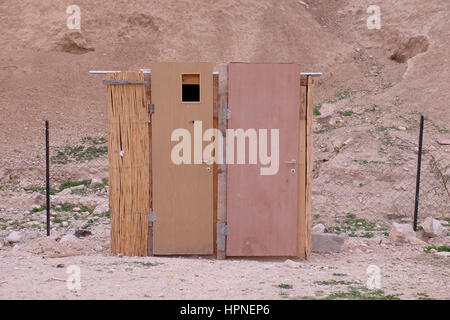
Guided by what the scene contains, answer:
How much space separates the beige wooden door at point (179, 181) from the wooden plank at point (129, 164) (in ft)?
0.47

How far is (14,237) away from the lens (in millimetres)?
7887

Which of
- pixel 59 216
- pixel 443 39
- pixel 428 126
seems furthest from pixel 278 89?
pixel 443 39

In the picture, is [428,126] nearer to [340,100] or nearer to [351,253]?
[340,100]

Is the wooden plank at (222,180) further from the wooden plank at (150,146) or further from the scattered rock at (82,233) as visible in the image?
the scattered rock at (82,233)

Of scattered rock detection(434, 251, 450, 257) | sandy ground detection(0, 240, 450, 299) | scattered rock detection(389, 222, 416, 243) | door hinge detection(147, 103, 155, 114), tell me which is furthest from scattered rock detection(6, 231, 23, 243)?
scattered rock detection(434, 251, 450, 257)

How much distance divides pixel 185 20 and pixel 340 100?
6.46m

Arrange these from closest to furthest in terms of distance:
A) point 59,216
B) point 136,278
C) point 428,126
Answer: point 136,278, point 59,216, point 428,126

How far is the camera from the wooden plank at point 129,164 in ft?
22.2

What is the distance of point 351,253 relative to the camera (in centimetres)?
739

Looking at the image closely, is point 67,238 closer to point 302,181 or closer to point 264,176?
point 264,176

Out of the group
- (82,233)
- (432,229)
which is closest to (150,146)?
(82,233)

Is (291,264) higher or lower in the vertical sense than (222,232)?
lower

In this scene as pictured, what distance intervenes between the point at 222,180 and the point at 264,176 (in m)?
0.52

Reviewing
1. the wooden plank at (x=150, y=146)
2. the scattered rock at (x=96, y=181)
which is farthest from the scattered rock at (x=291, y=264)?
the scattered rock at (x=96, y=181)
